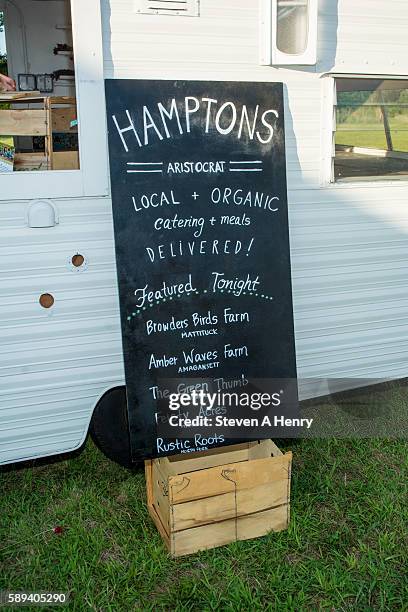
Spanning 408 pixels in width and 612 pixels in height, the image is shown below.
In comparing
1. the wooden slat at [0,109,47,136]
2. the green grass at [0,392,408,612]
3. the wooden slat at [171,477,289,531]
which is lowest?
the green grass at [0,392,408,612]

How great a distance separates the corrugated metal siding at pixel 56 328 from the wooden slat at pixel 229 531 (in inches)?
31.3

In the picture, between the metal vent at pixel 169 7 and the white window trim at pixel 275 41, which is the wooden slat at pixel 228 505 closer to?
the white window trim at pixel 275 41

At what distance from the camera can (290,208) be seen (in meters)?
3.69

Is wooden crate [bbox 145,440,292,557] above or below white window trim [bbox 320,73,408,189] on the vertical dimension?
below

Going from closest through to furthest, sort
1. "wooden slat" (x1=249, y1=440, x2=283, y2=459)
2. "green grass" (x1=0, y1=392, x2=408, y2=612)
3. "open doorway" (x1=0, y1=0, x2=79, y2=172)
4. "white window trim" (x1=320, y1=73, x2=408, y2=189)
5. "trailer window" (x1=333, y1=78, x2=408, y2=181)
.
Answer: "green grass" (x1=0, y1=392, x2=408, y2=612)
"wooden slat" (x1=249, y1=440, x2=283, y2=459)
"white window trim" (x1=320, y1=73, x2=408, y2=189)
"trailer window" (x1=333, y1=78, x2=408, y2=181)
"open doorway" (x1=0, y1=0, x2=79, y2=172)

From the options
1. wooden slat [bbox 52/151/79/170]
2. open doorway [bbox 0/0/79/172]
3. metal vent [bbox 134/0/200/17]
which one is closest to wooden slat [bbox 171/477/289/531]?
wooden slat [bbox 52/151/79/170]

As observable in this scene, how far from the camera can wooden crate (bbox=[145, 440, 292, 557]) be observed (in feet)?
10.1

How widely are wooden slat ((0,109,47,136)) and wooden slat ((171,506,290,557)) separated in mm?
2180

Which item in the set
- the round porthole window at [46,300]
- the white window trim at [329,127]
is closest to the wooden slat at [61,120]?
the round porthole window at [46,300]

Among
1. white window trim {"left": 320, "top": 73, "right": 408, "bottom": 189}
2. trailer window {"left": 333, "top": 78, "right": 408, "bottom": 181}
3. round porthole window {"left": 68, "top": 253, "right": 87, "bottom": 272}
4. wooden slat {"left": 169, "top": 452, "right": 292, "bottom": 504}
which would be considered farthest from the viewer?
trailer window {"left": 333, "top": 78, "right": 408, "bottom": 181}

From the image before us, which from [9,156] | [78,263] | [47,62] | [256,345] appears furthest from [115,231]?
[47,62]

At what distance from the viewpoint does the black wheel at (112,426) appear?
137 inches
